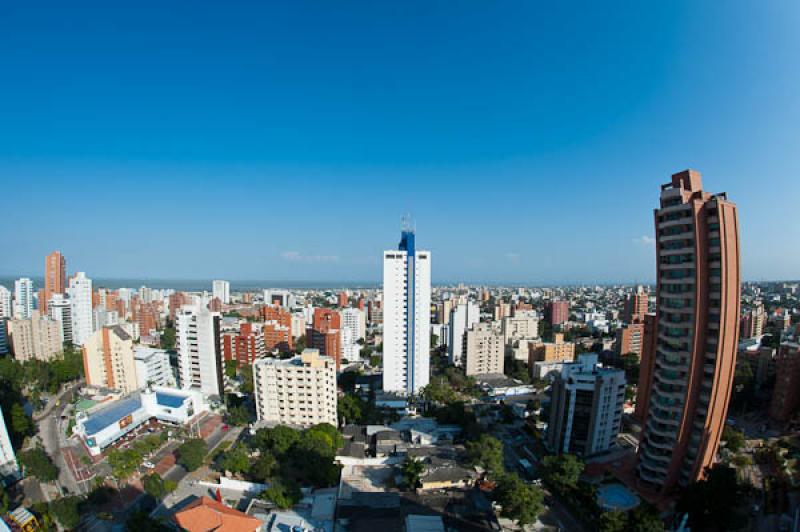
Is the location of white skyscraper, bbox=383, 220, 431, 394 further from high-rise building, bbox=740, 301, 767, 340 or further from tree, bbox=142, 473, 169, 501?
high-rise building, bbox=740, 301, 767, 340

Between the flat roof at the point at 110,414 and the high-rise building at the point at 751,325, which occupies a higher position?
the high-rise building at the point at 751,325

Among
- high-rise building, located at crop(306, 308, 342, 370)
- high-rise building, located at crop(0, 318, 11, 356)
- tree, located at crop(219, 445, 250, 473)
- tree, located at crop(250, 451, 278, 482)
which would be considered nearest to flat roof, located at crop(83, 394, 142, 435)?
tree, located at crop(219, 445, 250, 473)

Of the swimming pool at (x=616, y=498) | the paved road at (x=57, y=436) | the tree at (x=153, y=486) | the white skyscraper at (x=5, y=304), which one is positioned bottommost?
the paved road at (x=57, y=436)

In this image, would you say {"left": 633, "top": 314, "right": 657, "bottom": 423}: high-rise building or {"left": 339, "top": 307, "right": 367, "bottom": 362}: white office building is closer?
{"left": 633, "top": 314, "right": 657, "bottom": 423}: high-rise building

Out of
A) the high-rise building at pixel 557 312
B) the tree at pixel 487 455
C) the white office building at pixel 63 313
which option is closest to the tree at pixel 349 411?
the tree at pixel 487 455

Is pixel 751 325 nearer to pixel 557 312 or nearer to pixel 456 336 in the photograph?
pixel 557 312

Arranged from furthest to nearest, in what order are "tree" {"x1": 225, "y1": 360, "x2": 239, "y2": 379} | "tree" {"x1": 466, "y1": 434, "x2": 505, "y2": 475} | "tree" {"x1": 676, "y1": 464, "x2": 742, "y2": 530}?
"tree" {"x1": 225, "y1": 360, "x2": 239, "y2": 379}, "tree" {"x1": 466, "y1": 434, "x2": 505, "y2": 475}, "tree" {"x1": 676, "y1": 464, "x2": 742, "y2": 530}

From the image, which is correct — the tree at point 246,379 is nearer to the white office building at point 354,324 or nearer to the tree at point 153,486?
the white office building at point 354,324

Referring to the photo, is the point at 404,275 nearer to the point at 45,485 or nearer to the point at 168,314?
the point at 45,485
